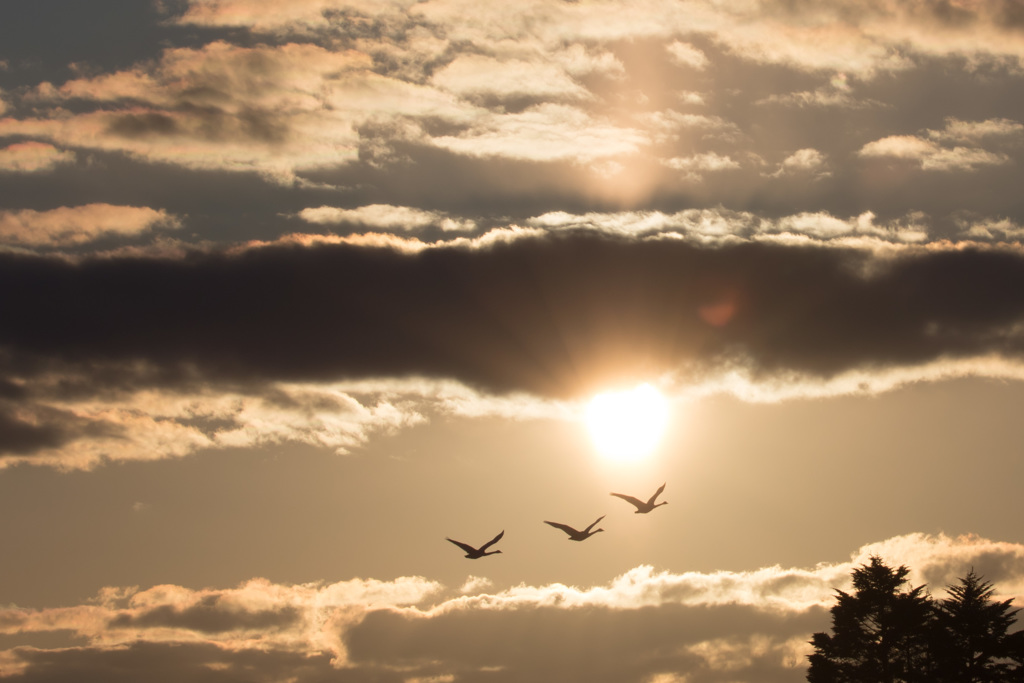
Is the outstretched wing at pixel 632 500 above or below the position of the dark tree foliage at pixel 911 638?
above

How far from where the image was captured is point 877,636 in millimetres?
78125

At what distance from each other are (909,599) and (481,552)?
30967 mm

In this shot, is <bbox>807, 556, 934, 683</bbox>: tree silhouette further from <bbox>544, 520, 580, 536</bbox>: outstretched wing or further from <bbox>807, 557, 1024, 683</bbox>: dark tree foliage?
<bbox>544, 520, 580, 536</bbox>: outstretched wing

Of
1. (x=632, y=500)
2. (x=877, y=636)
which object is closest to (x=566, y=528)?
(x=632, y=500)

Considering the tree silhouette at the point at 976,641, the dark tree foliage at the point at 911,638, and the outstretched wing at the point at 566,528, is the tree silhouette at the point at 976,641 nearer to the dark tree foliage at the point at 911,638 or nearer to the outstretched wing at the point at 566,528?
the dark tree foliage at the point at 911,638

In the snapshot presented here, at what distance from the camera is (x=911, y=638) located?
76625mm

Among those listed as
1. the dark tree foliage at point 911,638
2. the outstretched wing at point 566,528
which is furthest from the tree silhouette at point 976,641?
the outstretched wing at point 566,528

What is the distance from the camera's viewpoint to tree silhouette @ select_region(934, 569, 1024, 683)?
7344 cm

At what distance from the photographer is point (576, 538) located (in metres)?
70.9

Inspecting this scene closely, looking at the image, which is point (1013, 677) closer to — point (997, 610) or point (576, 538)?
point (997, 610)

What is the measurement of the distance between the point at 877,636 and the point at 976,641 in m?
6.45

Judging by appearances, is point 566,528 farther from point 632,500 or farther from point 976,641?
point 976,641

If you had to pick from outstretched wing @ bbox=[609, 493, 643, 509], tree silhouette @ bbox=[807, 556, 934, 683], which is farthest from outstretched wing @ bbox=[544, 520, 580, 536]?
tree silhouette @ bbox=[807, 556, 934, 683]

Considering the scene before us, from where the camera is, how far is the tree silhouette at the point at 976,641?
7344 centimetres
